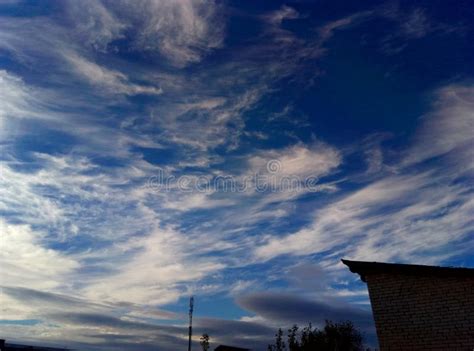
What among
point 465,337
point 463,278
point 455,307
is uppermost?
point 463,278

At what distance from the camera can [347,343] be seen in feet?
121

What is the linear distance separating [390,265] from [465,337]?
3168 millimetres

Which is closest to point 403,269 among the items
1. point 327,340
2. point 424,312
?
point 424,312

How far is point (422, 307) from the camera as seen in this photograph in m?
12.4

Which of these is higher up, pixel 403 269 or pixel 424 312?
pixel 403 269

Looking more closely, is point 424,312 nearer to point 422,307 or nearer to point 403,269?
point 422,307

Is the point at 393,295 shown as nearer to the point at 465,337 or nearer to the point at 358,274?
the point at 358,274

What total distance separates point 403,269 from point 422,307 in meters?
1.42

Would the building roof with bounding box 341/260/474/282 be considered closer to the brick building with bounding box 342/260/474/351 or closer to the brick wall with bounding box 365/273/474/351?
the brick building with bounding box 342/260/474/351

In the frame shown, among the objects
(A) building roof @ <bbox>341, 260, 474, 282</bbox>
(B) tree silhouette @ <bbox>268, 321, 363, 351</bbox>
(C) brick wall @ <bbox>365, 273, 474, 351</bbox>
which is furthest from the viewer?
(B) tree silhouette @ <bbox>268, 321, 363, 351</bbox>

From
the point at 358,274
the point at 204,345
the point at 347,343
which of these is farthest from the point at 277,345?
the point at 358,274

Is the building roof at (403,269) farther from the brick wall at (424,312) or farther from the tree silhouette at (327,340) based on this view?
the tree silhouette at (327,340)

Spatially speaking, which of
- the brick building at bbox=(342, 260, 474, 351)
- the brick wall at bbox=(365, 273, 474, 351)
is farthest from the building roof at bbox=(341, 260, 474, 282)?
the brick wall at bbox=(365, 273, 474, 351)

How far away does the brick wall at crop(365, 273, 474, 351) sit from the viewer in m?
11.8
